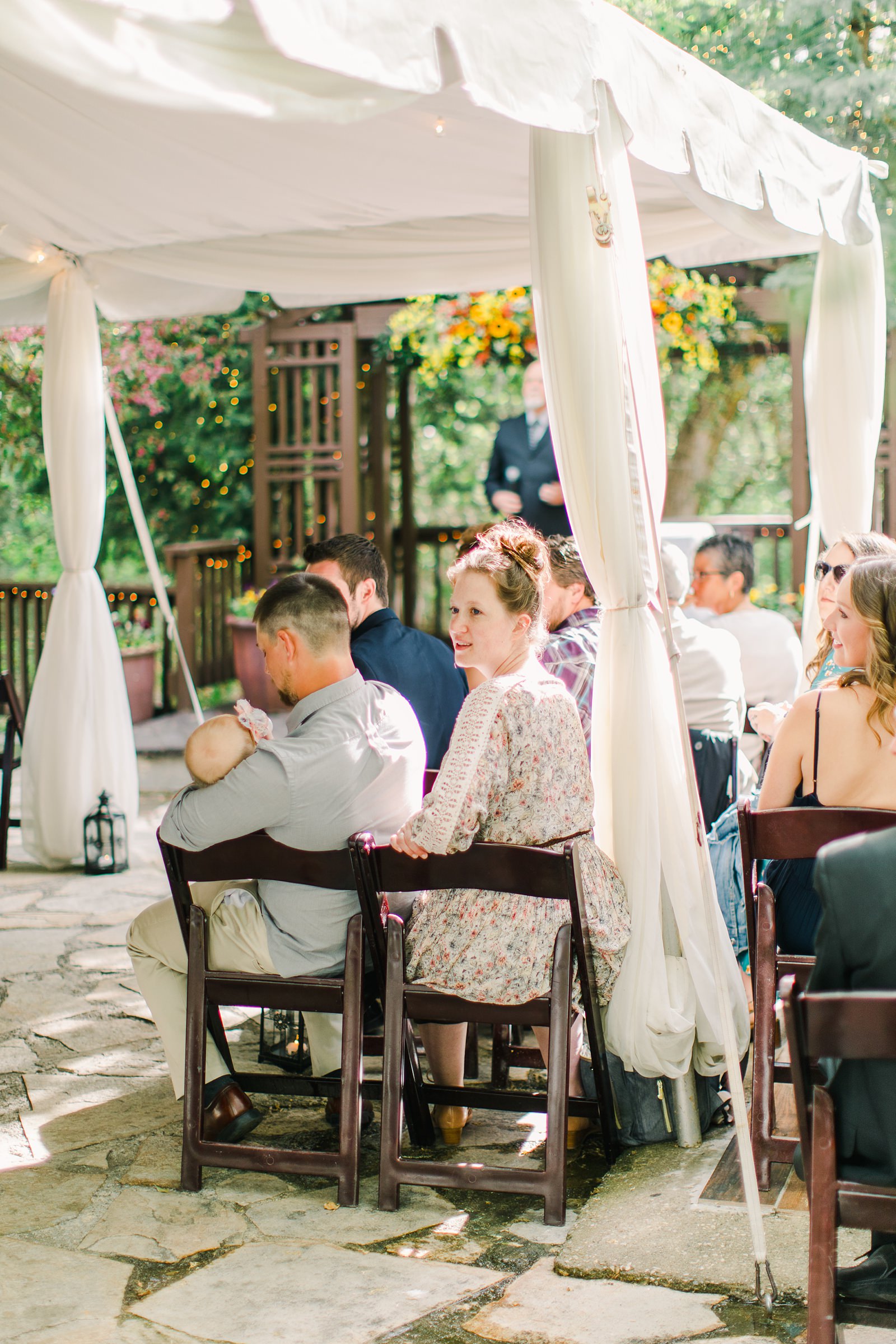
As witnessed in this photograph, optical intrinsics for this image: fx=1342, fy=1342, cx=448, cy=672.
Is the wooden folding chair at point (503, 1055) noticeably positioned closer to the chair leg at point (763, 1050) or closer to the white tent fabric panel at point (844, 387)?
the chair leg at point (763, 1050)

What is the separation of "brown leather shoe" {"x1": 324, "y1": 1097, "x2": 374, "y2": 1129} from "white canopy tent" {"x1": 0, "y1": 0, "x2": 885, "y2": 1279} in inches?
27.7

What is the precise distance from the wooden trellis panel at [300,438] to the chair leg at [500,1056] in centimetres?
600

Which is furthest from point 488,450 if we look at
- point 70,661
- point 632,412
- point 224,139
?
point 632,412

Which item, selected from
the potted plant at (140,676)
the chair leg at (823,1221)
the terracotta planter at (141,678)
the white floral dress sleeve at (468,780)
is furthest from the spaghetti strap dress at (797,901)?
the terracotta planter at (141,678)

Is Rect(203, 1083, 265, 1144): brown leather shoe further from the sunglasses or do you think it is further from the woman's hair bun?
the sunglasses

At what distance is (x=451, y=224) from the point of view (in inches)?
194

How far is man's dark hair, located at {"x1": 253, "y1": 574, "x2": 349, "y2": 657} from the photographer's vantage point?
2980mm

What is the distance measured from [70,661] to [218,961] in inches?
113

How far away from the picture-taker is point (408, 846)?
8.79ft

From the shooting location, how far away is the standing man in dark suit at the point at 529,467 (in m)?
7.36

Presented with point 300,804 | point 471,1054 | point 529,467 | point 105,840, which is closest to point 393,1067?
point 300,804

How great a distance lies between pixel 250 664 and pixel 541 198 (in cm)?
643

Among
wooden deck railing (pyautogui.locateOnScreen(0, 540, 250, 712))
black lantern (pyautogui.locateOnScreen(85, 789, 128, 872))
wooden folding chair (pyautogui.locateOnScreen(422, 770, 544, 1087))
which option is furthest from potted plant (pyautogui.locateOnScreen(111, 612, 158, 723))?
wooden folding chair (pyautogui.locateOnScreen(422, 770, 544, 1087))

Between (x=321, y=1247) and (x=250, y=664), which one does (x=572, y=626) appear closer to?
(x=321, y=1247)
